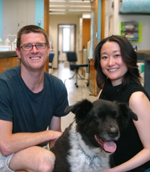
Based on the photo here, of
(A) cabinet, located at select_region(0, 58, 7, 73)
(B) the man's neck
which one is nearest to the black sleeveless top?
(B) the man's neck

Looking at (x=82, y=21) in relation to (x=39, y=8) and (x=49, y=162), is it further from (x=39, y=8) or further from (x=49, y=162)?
(x=49, y=162)

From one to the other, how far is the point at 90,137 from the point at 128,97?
13.7 inches

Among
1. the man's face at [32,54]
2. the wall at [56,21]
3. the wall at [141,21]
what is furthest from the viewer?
the wall at [56,21]

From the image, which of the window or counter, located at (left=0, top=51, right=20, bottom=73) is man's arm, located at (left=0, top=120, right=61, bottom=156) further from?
the window

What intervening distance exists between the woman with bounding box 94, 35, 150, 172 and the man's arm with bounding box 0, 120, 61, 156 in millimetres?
516

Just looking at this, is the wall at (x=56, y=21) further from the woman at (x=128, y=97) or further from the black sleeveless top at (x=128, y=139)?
the black sleeveless top at (x=128, y=139)

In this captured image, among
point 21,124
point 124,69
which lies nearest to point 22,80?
point 21,124

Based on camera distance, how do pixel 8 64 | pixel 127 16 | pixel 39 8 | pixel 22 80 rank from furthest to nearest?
1. pixel 39 8
2. pixel 127 16
3. pixel 8 64
4. pixel 22 80

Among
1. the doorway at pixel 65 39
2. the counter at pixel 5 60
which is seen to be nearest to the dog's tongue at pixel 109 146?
the counter at pixel 5 60

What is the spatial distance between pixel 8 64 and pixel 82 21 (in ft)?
25.1

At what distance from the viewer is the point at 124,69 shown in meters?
1.44

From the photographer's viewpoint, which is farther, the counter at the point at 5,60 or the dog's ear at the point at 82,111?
the counter at the point at 5,60

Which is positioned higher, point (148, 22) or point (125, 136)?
point (148, 22)

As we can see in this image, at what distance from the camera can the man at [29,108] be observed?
1.38 metres
